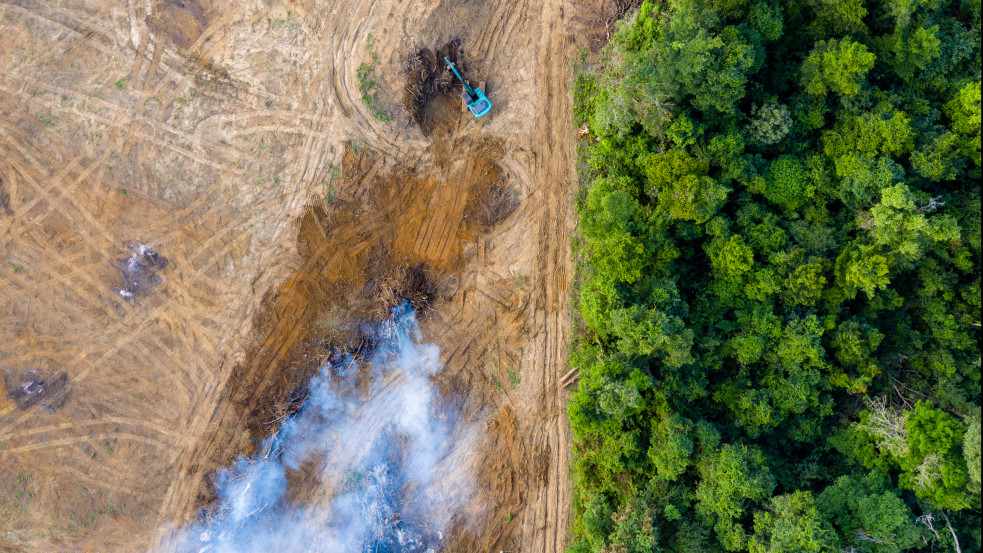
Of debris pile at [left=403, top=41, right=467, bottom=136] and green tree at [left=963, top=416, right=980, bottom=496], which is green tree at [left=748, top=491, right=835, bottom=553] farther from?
debris pile at [left=403, top=41, right=467, bottom=136]

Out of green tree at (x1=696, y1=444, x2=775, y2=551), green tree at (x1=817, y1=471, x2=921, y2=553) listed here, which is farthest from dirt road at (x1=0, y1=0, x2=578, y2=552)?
green tree at (x1=817, y1=471, x2=921, y2=553)

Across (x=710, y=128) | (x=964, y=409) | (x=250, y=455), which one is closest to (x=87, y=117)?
(x=250, y=455)

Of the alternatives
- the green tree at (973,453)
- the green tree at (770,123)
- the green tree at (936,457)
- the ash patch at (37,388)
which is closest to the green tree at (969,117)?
the green tree at (770,123)

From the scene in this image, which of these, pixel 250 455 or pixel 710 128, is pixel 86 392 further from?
pixel 710 128

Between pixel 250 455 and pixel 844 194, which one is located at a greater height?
pixel 250 455

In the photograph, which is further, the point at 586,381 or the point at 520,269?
the point at 520,269

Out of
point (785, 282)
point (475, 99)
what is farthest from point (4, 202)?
point (785, 282)
